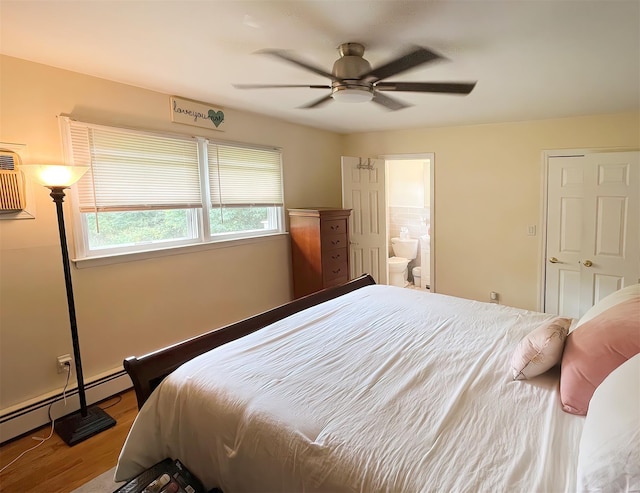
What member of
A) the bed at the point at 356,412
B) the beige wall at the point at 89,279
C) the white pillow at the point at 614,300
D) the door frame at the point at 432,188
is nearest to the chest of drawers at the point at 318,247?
the beige wall at the point at 89,279

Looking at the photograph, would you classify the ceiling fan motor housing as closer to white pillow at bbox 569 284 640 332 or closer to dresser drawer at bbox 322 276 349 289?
white pillow at bbox 569 284 640 332

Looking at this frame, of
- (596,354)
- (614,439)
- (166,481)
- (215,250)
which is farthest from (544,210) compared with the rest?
(166,481)

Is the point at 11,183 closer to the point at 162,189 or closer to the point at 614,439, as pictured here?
the point at 162,189

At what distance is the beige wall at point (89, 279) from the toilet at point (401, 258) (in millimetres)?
2397

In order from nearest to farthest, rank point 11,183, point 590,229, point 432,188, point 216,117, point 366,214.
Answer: point 11,183 < point 216,117 < point 590,229 < point 432,188 < point 366,214

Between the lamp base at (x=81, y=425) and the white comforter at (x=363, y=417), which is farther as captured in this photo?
the lamp base at (x=81, y=425)

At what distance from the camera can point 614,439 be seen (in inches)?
33.4

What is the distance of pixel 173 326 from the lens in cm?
310

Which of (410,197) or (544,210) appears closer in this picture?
(544,210)

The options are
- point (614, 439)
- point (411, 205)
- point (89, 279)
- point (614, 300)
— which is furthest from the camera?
point (411, 205)

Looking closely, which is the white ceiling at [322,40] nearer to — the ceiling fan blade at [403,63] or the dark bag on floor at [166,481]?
the ceiling fan blade at [403,63]

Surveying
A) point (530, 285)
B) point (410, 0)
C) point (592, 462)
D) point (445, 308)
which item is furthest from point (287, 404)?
point (530, 285)

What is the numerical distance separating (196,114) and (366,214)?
2.30 metres

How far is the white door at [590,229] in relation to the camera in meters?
3.42
